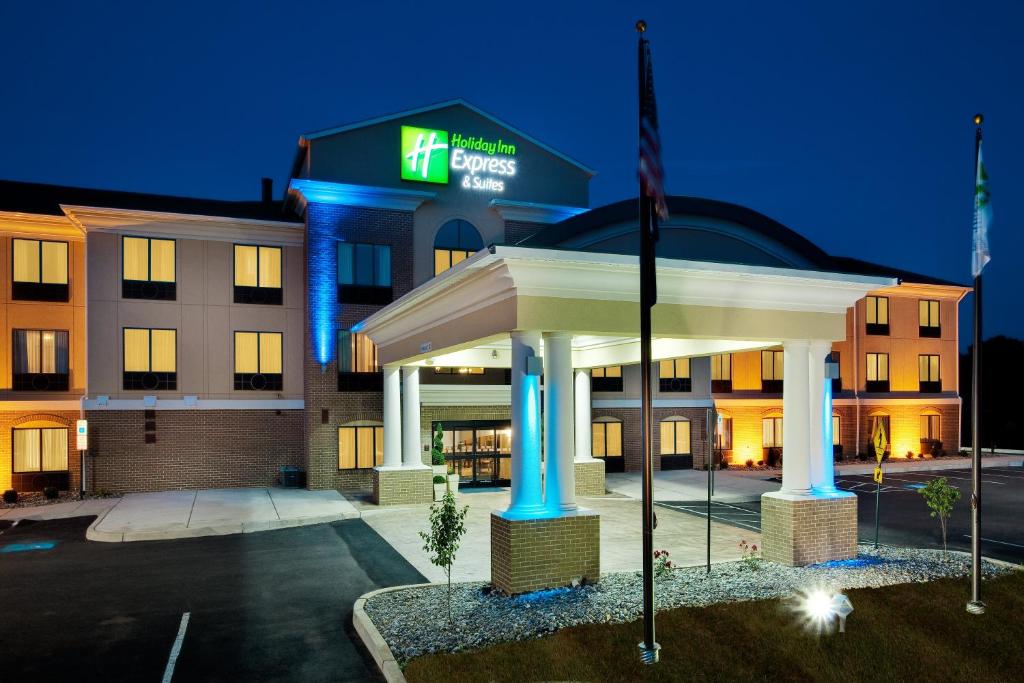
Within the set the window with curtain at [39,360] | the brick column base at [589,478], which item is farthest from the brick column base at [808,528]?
the window with curtain at [39,360]

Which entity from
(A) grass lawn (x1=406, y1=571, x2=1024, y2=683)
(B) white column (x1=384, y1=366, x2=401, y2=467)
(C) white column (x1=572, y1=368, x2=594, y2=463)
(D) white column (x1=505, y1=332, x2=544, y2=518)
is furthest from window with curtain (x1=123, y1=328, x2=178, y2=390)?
(A) grass lawn (x1=406, y1=571, x2=1024, y2=683)

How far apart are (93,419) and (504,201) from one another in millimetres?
16877

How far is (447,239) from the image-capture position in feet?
97.5

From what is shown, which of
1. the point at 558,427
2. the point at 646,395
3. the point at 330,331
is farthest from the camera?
the point at 330,331

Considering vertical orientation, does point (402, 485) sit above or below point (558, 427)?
below

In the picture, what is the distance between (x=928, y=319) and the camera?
41.1 metres

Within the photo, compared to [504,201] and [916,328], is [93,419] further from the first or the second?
[916,328]

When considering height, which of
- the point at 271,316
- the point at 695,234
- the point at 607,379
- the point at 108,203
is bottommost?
A: the point at 607,379

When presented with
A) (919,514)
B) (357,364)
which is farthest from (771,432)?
(357,364)

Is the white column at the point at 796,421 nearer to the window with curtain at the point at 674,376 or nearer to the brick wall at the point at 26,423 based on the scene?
the window with curtain at the point at 674,376

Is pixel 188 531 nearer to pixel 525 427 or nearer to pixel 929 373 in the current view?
pixel 525 427

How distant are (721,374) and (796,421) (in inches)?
933

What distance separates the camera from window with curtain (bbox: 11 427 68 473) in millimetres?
26250

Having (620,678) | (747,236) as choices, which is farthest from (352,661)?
(747,236)
